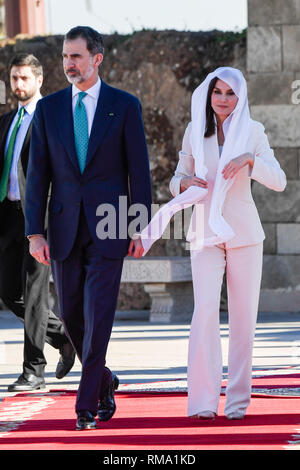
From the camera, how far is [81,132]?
218 inches

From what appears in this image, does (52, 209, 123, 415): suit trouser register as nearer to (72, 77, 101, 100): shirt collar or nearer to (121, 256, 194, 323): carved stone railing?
(72, 77, 101, 100): shirt collar

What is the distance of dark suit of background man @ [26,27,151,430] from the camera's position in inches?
212

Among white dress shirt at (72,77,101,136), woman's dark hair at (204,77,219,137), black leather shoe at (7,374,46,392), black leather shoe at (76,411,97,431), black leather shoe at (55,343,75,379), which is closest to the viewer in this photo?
black leather shoe at (76,411,97,431)

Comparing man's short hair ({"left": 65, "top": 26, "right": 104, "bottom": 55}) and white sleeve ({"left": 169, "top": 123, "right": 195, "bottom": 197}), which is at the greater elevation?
man's short hair ({"left": 65, "top": 26, "right": 104, "bottom": 55})

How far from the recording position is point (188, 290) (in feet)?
39.5

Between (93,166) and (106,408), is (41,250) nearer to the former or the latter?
(93,166)

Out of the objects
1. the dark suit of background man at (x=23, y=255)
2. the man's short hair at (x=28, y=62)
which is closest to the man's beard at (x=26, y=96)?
the dark suit of background man at (x=23, y=255)

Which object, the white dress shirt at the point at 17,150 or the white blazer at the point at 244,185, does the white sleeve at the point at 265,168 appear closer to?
the white blazer at the point at 244,185

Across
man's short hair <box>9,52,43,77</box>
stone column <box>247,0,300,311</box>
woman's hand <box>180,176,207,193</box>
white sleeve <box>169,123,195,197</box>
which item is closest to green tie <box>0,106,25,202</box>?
man's short hair <box>9,52,43,77</box>

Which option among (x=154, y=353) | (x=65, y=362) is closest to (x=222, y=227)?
(x=65, y=362)

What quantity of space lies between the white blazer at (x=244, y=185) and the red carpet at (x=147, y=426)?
34.0 inches

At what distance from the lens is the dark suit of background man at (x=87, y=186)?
538 cm

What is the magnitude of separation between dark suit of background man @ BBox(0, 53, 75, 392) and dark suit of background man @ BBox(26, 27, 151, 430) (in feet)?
4.59

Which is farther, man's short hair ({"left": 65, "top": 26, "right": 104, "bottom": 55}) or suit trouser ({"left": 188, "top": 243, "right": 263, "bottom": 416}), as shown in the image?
suit trouser ({"left": 188, "top": 243, "right": 263, "bottom": 416})
